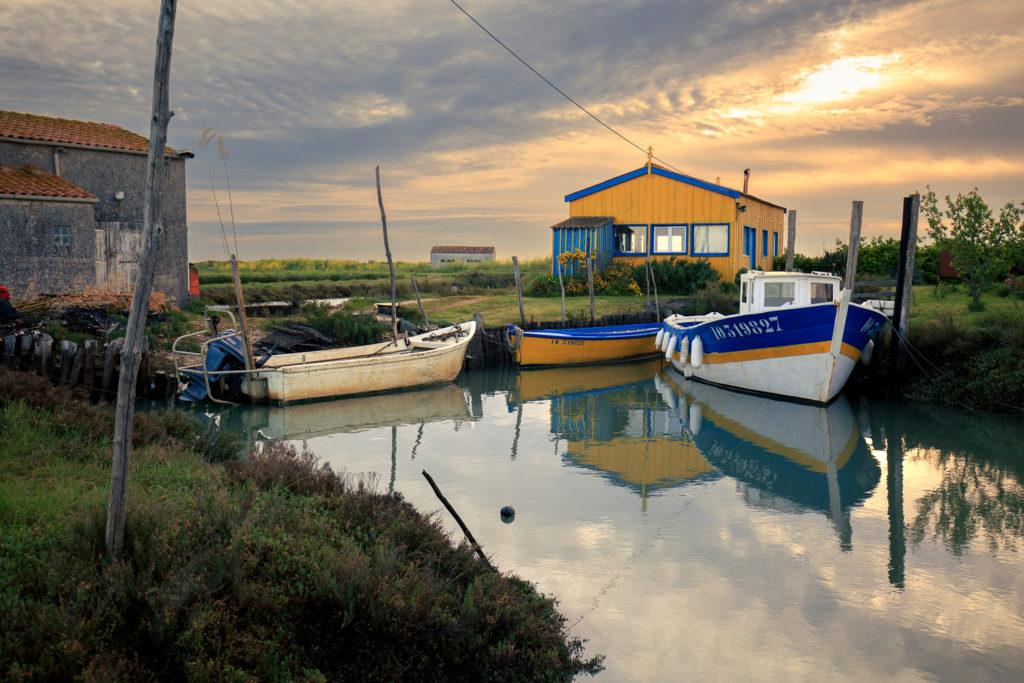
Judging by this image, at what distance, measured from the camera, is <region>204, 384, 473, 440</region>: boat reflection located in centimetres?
1402

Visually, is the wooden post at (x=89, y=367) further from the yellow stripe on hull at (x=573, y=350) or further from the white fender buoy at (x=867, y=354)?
the white fender buoy at (x=867, y=354)

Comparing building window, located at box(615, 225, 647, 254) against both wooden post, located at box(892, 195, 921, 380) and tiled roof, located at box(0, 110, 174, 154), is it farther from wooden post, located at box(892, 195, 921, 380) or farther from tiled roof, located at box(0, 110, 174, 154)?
tiled roof, located at box(0, 110, 174, 154)

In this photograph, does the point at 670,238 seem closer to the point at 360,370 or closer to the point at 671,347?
the point at 671,347

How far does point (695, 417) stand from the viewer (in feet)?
51.9

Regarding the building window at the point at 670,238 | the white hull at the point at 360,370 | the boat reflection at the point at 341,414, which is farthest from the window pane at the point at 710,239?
the boat reflection at the point at 341,414

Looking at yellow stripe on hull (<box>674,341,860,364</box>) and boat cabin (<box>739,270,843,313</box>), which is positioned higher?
boat cabin (<box>739,270,843,313</box>)

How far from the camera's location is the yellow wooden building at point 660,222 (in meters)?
32.7

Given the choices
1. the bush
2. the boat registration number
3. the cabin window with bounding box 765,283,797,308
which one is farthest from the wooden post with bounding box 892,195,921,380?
the bush

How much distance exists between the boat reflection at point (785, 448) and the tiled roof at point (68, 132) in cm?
1900

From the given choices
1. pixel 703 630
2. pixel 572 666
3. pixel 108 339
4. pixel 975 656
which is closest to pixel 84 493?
pixel 572 666

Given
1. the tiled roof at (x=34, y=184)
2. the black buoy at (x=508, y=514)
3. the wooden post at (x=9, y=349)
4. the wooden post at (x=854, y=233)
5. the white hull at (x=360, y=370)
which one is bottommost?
the black buoy at (x=508, y=514)

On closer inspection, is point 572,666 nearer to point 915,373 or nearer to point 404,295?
point 915,373

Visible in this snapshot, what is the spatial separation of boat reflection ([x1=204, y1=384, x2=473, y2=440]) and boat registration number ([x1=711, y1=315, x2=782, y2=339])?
21.0 ft

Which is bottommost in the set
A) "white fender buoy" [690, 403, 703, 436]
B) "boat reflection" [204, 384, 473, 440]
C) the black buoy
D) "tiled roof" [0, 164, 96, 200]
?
"white fender buoy" [690, 403, 703, 436]
